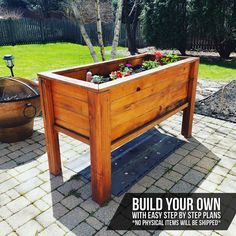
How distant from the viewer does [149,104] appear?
3.92 meters

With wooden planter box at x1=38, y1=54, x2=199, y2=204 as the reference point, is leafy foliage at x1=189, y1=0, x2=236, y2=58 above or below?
above

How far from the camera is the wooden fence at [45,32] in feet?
59.7

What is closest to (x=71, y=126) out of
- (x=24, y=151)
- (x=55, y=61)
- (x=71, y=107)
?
(x=71, y=107)

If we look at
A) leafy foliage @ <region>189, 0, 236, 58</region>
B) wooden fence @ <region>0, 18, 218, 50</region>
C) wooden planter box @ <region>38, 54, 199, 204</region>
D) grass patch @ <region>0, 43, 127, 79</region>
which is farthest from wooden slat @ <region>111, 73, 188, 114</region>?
wooden fence @ <region>0, 18, 218, 50</region>

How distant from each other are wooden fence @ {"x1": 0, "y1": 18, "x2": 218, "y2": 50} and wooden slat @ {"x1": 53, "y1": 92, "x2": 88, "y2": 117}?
47.6 ft

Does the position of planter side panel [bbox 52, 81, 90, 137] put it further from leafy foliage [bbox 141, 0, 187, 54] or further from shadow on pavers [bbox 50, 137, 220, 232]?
leafy foliage [bbox 141, 0, 187, 54]

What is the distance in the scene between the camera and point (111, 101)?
3150 millimetres

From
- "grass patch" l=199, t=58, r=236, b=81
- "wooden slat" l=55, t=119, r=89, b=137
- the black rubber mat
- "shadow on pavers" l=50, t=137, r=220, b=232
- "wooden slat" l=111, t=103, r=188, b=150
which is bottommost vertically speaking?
"shadow on pavers" l=50, t=137, r=220, b=232

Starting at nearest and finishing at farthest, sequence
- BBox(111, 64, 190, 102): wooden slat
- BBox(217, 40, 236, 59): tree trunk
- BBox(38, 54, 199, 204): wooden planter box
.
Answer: BBox(38, 54, 199, 204): wooden planter box → BBox(111, 64, 190, 102): wooden slat → BBox(217, 40, 236, 59): tree trunk

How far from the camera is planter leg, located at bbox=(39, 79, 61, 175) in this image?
11.8 feet

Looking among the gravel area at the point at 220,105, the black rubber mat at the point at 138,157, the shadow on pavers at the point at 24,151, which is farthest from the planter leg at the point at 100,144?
the gravel area at the point at 220,105

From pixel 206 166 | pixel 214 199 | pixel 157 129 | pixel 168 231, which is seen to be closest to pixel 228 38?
pixel 157 129

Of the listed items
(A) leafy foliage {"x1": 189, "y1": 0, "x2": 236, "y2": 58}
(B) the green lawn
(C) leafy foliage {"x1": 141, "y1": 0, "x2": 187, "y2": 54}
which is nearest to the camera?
(B) the green lawn

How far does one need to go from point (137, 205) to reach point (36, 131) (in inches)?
115
